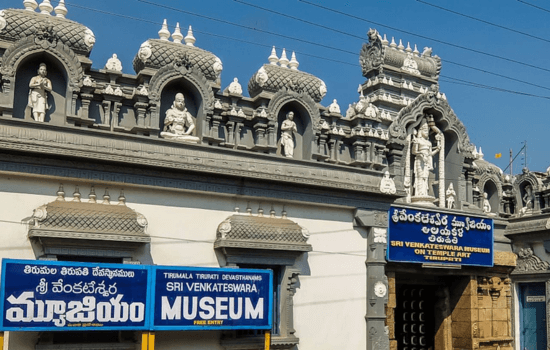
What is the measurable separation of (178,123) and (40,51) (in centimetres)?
320

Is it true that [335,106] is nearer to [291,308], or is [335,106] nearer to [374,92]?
[374,92]

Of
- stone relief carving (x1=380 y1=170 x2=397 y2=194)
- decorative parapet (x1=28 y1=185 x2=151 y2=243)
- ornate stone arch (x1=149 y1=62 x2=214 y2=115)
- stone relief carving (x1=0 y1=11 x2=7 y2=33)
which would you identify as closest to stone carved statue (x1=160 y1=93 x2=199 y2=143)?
ornate stone arch (x1=149 y1=62 x2=214 y2=115)

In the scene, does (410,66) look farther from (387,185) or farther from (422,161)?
(387,185)

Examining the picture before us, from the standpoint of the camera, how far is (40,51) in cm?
1278

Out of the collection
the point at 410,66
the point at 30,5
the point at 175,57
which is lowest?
the point at 175,57

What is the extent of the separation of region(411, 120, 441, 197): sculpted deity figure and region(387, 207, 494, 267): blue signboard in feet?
3.00

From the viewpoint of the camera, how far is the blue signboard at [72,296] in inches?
435

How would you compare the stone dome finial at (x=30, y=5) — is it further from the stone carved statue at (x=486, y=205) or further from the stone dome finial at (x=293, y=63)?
the stone carved statue at (x=486, y=205)

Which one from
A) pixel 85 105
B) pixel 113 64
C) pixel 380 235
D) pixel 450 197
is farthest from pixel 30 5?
pixel 450 197

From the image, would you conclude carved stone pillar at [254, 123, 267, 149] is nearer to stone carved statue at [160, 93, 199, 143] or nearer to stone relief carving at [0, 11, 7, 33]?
stone carved statue at [160, 93, 199, 143]

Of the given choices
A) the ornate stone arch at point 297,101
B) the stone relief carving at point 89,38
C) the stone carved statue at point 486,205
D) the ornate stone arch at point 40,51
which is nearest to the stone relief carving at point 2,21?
the ornate stone arch at point 40,51

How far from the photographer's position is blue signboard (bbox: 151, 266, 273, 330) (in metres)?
12.5

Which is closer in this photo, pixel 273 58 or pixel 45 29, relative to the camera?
pixel 45 29

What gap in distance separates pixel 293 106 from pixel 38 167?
6.38 metres
